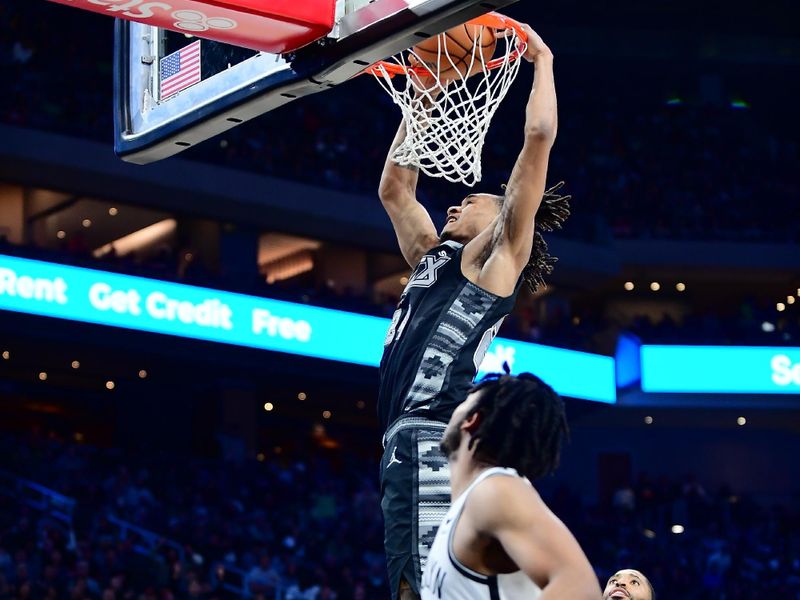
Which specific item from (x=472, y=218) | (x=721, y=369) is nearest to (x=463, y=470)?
(x=472, y=218)

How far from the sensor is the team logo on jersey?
4.31 m

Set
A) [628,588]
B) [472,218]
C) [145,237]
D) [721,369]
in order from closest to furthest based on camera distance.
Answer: [472,218]
[628,588]
[721,369]
[145,237]

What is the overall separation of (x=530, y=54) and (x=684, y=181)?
869 inches

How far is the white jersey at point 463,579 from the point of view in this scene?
273 cm

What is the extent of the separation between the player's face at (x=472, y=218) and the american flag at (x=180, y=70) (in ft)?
3.47

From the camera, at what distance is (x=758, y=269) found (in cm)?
2548

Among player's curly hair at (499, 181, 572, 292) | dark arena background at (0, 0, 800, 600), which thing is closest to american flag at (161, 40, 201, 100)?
player's curly hair at (499, 181, 572, 292)

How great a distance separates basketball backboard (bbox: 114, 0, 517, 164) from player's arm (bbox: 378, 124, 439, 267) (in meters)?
0.55

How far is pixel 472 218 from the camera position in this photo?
4453mm

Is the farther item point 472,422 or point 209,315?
point 209,315

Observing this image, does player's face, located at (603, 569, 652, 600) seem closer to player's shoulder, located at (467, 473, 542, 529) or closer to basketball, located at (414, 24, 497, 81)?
basketball, located at (414, 24, 497, 81)

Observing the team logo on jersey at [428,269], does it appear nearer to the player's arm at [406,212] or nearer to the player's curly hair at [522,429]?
the player's arm at [406,212]

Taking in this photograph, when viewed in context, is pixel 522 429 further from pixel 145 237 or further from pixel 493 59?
pixel 145 237

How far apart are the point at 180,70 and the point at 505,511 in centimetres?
265
